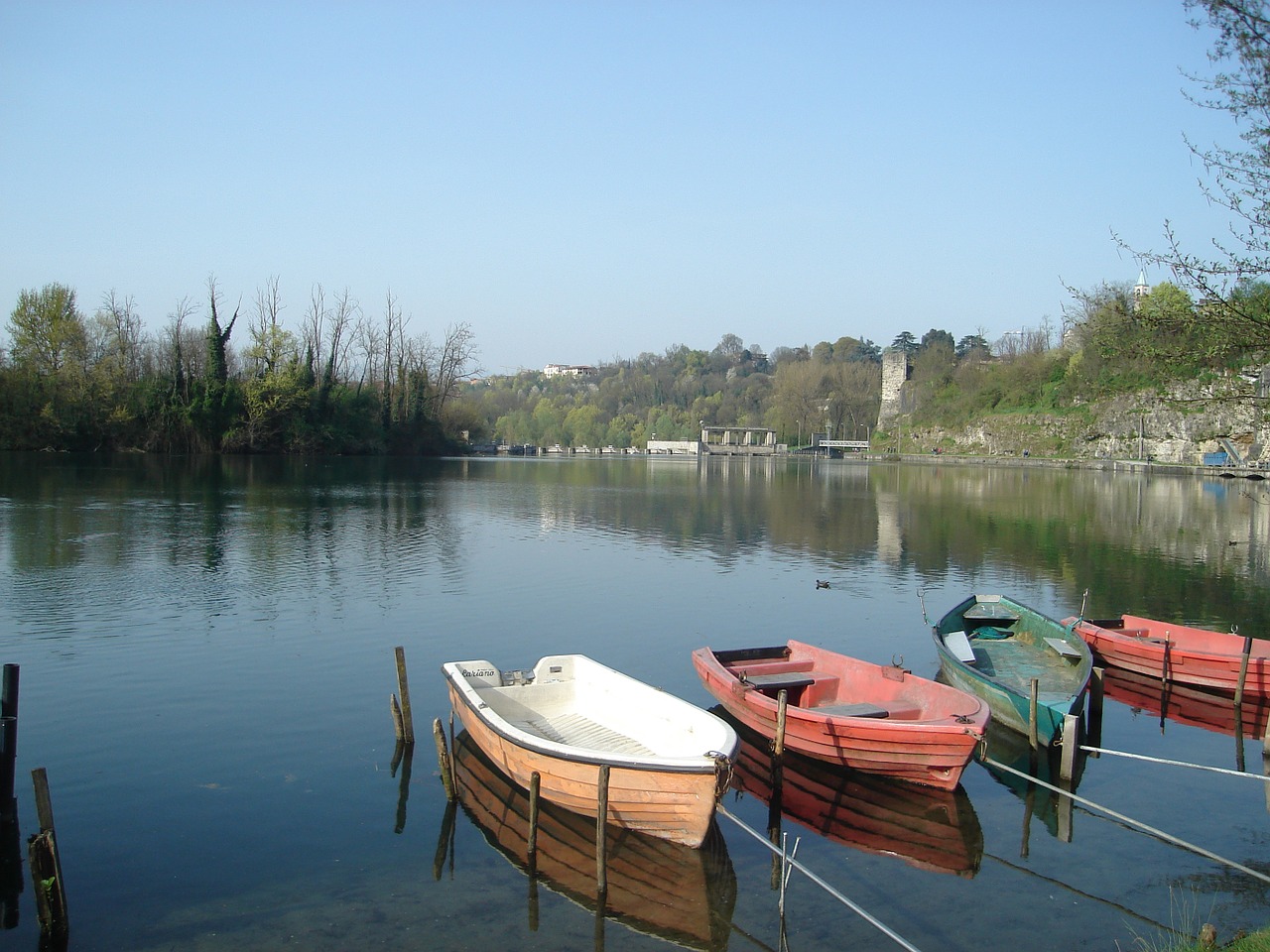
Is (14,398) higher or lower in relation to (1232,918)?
higher

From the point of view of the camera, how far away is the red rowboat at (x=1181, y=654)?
15383 millimetres

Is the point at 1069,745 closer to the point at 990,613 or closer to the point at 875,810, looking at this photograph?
the point at 875,810

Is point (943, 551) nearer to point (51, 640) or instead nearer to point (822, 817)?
point (822, 817)

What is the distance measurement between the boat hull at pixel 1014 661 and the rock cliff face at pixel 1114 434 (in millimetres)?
49022

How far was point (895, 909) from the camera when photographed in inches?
339

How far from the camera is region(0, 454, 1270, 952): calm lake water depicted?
328 inches

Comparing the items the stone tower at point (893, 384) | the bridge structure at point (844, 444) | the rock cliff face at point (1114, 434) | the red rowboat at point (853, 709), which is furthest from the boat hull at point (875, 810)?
the bridge structure at point (844, 444)

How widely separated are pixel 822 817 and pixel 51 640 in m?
13.8

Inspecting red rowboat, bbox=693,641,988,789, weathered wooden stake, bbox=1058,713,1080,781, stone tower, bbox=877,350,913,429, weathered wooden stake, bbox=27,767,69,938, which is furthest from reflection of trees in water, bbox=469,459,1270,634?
stone tower, bbox=877,350,913,429

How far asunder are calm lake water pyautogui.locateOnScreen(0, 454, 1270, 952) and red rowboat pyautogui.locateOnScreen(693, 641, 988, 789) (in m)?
0.53

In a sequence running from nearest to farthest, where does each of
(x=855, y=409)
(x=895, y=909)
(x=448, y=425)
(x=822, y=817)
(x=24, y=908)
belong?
(x=24, y=908) → (x=895, y=909) → (x=822, y=817) → (x=448, y=425) → (x=855, y=409)

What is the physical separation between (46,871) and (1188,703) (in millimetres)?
16376

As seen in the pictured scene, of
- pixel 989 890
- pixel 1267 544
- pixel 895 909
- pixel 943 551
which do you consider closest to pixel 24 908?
pixel 895 909

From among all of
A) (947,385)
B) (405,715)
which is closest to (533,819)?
(405,715)
